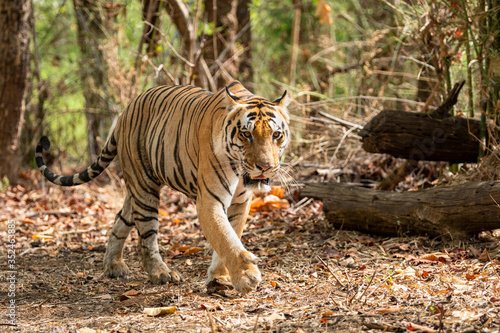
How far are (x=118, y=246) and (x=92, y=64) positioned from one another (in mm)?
5350

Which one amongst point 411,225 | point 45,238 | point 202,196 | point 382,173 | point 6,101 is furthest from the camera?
point 6,101

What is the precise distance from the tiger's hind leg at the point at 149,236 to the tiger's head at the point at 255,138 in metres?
1.13

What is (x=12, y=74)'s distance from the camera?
802 cm

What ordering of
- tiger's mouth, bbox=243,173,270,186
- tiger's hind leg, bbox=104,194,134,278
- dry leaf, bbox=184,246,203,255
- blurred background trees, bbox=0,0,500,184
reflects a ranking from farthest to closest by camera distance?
blurred background trees, bbox=0,0,500,184 < dry leaf, bbox=184,246,203,255 < tiger's hind leg, bbox=104,194,134,278 < tiger's mouth, bbox=243,173,270,186

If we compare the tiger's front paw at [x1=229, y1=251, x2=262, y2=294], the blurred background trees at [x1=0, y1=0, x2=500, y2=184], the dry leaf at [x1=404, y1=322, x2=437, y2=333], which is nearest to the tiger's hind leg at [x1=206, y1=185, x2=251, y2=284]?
the tiger's front paw at [x1=229, y1=251, x2=262, y2=294]

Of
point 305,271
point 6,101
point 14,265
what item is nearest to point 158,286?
point 305,271

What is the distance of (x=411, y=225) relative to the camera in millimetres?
4922

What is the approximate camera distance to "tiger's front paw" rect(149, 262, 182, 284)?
4.34m

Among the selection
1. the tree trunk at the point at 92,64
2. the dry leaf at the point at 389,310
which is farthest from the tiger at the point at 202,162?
the tree trunk at the point at 92,64

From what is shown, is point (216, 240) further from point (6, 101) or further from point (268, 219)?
point (6, 101)

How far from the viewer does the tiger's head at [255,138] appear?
143 inches

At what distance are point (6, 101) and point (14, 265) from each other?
3.73m

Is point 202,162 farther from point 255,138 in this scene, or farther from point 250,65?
point 250,65

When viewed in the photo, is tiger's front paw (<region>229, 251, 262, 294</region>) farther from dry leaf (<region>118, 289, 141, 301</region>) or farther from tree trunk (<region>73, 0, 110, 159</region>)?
tree trunk (<region>73, 0, 110, 159</region>)
